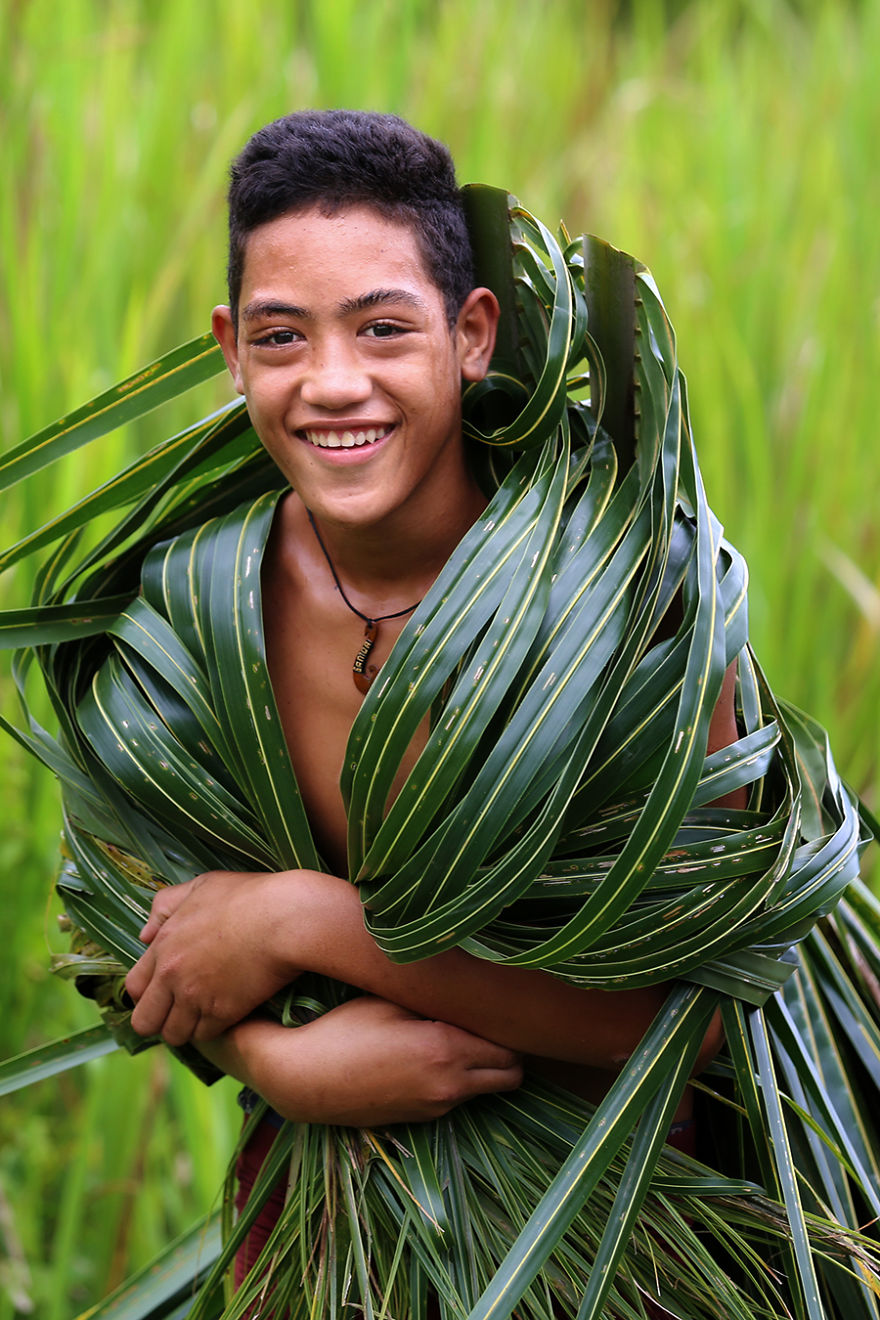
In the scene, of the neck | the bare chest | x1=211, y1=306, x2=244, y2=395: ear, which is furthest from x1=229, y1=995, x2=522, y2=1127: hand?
x1=211, y1=306, x2=244, y2=395: ear

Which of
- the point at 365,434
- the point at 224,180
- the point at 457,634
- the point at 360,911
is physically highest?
the point at 224,180

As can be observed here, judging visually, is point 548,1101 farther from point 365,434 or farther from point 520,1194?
point 365,434

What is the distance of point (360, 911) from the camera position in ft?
2.46

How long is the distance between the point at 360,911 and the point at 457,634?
0.17 meters

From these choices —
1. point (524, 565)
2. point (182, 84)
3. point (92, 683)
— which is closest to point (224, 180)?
point (182, 84)

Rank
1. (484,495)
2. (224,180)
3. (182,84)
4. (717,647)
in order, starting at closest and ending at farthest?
(717,647) → (484,495) → (224,180) → (182,84)

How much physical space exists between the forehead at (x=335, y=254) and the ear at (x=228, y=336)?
71 millimetres

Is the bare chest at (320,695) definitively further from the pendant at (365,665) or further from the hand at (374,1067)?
the hand at (374,1067)

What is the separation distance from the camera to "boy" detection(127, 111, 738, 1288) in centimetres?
71

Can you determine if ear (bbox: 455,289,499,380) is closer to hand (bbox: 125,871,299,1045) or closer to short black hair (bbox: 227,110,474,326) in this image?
short black hair (bbox: 227,110,474,326)

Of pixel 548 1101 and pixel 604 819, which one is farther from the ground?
pixel 604 819

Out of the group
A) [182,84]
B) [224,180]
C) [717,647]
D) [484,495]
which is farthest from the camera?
[182,84]

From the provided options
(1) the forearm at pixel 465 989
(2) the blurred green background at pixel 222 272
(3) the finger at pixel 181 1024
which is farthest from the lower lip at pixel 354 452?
(2) the blurred green background at pixel 222 272

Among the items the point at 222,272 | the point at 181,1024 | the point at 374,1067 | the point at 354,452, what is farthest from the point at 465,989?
the point at 222,272
